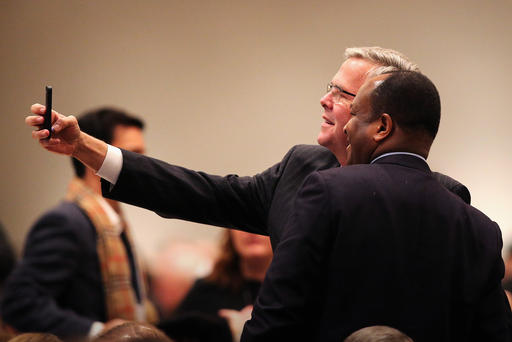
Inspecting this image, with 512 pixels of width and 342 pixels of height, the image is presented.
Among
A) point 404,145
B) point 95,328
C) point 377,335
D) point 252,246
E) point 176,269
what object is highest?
point 404,145

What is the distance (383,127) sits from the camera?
5.65 ft

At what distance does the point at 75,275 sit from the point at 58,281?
9 cm

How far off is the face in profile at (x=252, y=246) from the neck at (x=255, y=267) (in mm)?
16

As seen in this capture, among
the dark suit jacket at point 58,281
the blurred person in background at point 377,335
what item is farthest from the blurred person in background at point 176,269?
the blurred person in background at point 377,335

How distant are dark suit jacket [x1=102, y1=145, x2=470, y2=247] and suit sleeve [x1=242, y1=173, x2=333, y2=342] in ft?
1.19

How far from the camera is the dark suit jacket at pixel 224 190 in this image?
6.60ft

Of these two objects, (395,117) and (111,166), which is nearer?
(395,117)

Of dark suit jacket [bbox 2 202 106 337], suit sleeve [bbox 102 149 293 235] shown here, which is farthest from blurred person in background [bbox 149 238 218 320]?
suit sleeve [bbox 102 149 293 235]

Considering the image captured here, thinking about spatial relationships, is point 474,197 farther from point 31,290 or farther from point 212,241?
point 31,290

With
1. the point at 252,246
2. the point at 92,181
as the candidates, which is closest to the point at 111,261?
the point at 92,181

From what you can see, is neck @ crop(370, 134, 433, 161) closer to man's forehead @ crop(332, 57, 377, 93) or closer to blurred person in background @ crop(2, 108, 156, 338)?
man's forehead @ crop(332, 57, 377, 93)

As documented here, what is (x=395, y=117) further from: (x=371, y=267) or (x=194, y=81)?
(x=194, y=81)

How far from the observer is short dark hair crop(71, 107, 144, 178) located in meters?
3.51

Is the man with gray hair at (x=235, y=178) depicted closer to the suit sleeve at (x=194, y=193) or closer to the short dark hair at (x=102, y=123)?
the suit sleeve at (x=194, y=193)
